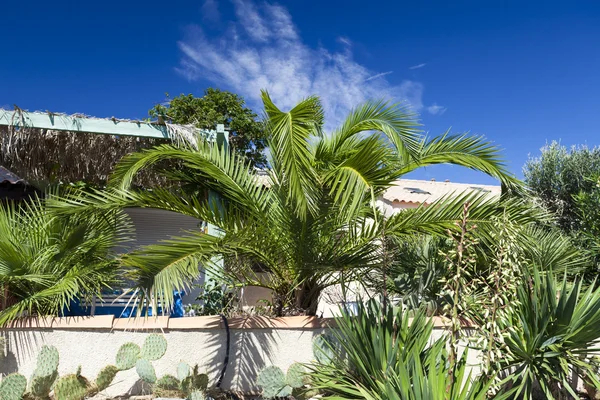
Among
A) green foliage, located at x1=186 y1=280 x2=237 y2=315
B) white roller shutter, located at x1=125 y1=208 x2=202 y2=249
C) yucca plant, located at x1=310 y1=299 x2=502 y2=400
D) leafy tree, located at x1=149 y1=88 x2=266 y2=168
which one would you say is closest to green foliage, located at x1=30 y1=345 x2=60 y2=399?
green foliage, located at x1=186 y1=280 x2=237 y2=315

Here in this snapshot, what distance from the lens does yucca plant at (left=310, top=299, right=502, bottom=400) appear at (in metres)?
3.45

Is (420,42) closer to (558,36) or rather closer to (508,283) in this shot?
(558,36)

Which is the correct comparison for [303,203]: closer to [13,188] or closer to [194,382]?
[194,382]

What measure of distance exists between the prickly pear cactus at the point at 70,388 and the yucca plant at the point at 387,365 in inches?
95.4

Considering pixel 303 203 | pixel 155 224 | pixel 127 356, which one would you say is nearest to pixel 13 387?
pixel 127 356

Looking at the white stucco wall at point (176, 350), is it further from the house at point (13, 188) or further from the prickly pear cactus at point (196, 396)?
the house at point (13, 188)

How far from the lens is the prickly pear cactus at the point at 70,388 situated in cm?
480

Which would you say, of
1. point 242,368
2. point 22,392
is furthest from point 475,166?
point 22,392

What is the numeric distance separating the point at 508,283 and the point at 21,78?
18522mm

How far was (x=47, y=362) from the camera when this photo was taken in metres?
5.05

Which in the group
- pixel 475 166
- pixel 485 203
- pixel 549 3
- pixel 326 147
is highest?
pixel 549 3

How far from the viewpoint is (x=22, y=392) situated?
4.75m

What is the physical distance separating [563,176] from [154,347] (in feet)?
27.2

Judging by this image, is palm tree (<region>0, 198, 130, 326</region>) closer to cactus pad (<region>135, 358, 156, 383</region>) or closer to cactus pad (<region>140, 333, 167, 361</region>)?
cactus pad (<region>140, 333, 167, 361</region>)
